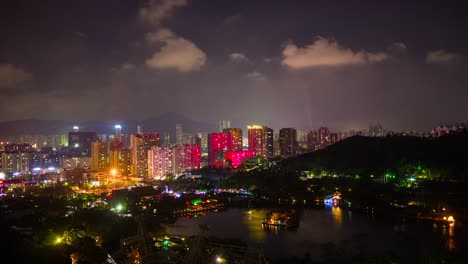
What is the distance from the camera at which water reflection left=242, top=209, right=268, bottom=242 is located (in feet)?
30.7

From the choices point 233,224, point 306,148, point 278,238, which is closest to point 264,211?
point 233,224

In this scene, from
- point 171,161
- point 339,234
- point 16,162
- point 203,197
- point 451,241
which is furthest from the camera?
point 16,162

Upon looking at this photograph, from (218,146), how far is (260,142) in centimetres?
332

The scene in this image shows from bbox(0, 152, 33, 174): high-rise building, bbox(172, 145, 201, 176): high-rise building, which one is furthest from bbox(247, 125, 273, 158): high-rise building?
bbox(0, 152, 33, 174): high-rise building

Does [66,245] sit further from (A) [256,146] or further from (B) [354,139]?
(A) [256,146]

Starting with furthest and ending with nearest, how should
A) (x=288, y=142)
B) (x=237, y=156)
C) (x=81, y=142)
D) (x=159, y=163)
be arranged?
(x=81, y=142)
(x=288, y=142)
(x=237, y=156)
(x=159, y=163)

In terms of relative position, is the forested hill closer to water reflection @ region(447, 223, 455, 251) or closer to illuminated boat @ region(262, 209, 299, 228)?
water reflection @ region(447, 223, 455, 251)

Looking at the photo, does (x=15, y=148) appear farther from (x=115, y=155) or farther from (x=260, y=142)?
(x=260, y=142)

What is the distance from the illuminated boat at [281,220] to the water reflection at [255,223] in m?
0.24

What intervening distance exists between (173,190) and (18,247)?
13.9 meters

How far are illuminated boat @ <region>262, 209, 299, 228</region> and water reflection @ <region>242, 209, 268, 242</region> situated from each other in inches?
9.4

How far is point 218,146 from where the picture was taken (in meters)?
31.5

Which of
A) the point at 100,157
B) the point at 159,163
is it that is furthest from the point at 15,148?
the point at 159,163

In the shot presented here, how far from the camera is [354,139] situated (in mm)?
21766
